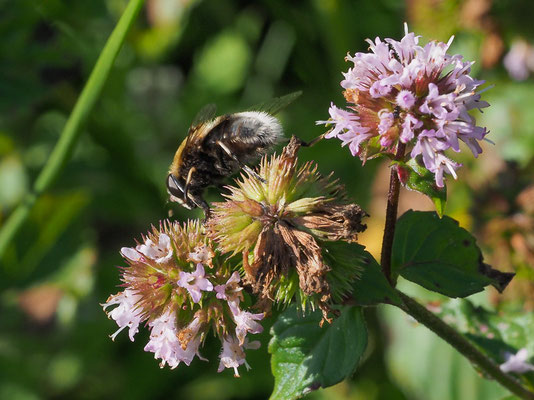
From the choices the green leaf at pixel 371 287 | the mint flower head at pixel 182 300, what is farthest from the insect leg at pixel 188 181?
the green leaf at pixel 371 287

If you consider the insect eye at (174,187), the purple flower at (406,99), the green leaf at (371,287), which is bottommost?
the green leaf at (371,287)

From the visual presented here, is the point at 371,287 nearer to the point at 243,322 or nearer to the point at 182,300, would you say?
the point at 243,322

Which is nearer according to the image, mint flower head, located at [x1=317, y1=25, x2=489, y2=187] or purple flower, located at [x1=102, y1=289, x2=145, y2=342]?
mint flower head, located at [x1=317, y1=25, x2=489, y2=187]

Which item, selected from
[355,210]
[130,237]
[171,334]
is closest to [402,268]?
[355,210]

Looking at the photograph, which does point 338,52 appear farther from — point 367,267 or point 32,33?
point 367,267

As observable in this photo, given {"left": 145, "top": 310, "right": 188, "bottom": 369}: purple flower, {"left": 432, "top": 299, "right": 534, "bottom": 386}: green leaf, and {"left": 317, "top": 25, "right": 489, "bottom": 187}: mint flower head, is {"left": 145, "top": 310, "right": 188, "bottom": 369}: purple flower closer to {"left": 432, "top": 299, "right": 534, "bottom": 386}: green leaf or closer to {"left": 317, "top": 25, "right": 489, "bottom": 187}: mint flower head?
{"left": 317, "top": 25, "right": 489, "bottom": 187}: mint flower head

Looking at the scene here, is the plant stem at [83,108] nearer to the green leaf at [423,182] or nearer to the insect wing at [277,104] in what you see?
the insect wing at [277,104]

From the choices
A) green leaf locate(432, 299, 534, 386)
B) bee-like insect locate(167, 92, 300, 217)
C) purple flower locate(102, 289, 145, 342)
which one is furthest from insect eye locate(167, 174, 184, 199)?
green leaf locate(432, 299, 534, 386)

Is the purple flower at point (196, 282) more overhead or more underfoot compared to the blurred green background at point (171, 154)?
more underfoot
